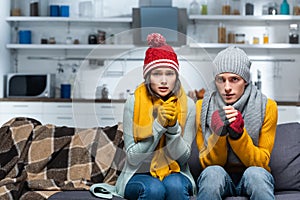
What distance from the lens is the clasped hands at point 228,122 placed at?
2.73 meters

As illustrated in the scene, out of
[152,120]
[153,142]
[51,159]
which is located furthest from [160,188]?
[51,159]

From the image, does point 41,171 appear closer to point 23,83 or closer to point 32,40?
point 23,83

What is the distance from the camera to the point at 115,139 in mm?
3424

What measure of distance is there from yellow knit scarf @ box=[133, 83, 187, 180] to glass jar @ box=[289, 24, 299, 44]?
12.3ft

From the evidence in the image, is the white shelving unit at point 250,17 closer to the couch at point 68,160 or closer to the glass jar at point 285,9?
the glass jar at point 285,9

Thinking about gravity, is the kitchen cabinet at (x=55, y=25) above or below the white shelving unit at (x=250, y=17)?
below

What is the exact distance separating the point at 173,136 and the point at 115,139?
0.75 m

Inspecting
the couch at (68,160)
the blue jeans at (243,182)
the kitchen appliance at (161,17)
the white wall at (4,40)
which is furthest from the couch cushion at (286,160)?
the white wall at (4,40)

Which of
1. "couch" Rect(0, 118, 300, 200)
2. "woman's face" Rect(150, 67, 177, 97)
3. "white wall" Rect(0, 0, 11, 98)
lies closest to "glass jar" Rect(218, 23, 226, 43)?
"white wall" Rect(0, 0, 11, 98)

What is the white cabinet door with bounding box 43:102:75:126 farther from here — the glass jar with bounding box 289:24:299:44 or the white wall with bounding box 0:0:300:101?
the glass jar with bounding box 289:24:299:44

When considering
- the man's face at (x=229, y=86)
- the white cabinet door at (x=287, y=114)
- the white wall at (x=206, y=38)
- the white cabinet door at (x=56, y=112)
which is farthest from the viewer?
the white wall at (x=206, y=38)

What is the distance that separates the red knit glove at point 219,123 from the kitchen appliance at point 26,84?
3.66 metres

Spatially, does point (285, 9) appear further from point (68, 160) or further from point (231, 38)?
point (68, 160)

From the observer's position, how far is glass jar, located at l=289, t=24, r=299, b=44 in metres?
6.29
